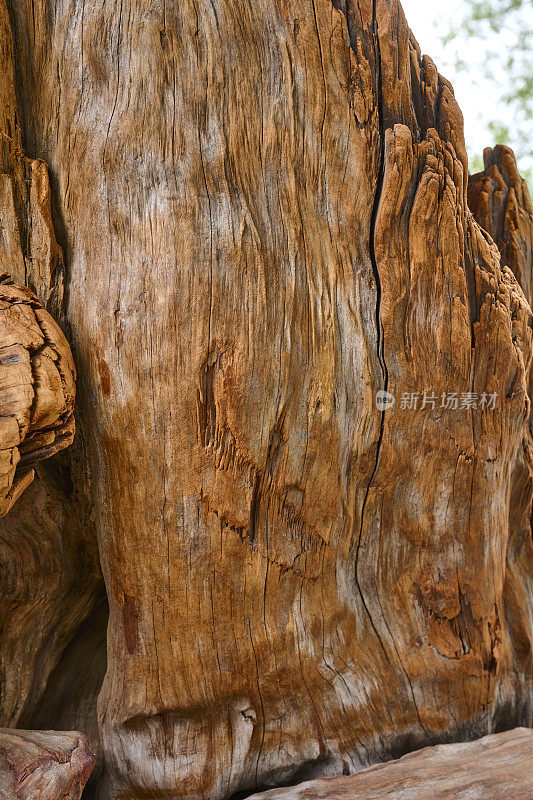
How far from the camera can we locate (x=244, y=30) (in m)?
1.77

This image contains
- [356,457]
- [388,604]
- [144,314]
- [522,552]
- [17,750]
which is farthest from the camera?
[522,552]

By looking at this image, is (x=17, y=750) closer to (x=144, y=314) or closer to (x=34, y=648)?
(x=34, y=648)

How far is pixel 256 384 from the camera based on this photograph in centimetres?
179

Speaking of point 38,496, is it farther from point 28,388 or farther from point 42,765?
point 42,765

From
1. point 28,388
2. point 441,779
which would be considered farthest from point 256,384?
point 441,779

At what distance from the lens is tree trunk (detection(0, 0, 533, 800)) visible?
5.76ft

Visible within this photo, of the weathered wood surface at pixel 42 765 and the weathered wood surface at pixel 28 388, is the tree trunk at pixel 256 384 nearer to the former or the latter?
the weathered wood surface at pixel 28 388

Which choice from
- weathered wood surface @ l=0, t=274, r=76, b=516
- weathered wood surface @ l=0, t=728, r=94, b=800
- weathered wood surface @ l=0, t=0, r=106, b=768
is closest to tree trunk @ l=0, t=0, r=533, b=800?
weathered wood surface @ l=0, t=0, r=106, b=768

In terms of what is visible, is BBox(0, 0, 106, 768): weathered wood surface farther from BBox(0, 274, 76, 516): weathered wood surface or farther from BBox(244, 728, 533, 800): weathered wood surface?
BBox(244, 728, 533, 800): weathered wood surface

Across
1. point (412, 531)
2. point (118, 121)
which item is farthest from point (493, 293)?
point (118, 121)

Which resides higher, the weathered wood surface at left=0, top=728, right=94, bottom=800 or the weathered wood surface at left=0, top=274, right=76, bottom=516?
the weathered wood surface at left=0, top=274, right=76, bottom=516

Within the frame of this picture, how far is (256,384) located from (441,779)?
4.30 feet

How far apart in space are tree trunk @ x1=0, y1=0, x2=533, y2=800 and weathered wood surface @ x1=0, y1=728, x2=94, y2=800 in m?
0.25

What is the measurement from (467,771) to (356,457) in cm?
101
